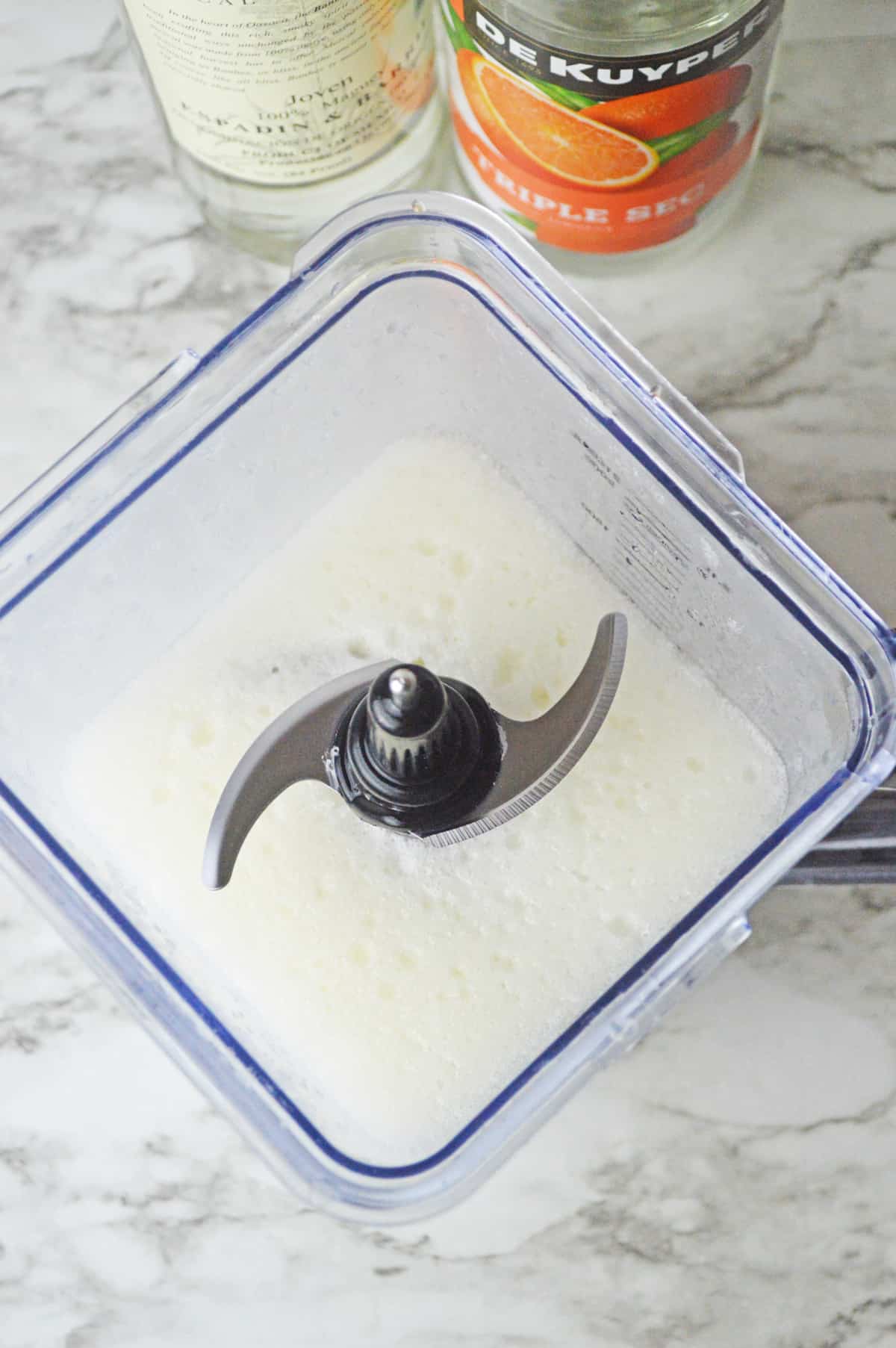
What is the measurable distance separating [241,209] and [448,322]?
146 millimetres

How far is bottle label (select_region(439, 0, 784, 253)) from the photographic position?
48cm

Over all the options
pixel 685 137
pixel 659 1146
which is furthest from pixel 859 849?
pixel 685 137

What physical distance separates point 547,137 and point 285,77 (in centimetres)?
9

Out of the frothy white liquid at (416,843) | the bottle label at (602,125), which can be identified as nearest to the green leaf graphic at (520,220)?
the bottle label at (602,125)

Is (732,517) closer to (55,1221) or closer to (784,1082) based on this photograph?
(784,1082)

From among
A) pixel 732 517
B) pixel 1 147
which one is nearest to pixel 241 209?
pixel 1 147

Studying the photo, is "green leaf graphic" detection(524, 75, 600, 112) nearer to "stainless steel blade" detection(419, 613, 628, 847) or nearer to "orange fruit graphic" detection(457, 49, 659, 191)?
"orange fruit graphic" detection(457, 49, 659, 191)

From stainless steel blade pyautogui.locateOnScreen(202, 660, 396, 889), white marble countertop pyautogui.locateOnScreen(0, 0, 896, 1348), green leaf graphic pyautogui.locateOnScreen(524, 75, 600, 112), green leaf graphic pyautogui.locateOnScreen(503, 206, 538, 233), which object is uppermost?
green leaf graphic pyautogui.locateOnScreen(524, 75, 600, 112)

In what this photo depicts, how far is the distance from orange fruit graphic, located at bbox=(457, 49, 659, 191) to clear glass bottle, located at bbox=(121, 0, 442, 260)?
35mm

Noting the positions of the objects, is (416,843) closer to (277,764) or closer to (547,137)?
(277,764)

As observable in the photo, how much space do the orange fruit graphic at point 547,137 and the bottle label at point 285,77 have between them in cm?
3

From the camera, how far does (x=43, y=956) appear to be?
0.58 meters

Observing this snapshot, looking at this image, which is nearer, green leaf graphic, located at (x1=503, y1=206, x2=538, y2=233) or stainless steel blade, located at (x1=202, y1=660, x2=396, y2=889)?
stainless steel blade, located at (x1=202, y1=660, x2=396, y2=889)

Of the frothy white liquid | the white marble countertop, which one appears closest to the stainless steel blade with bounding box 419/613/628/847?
the frothy white liquid
